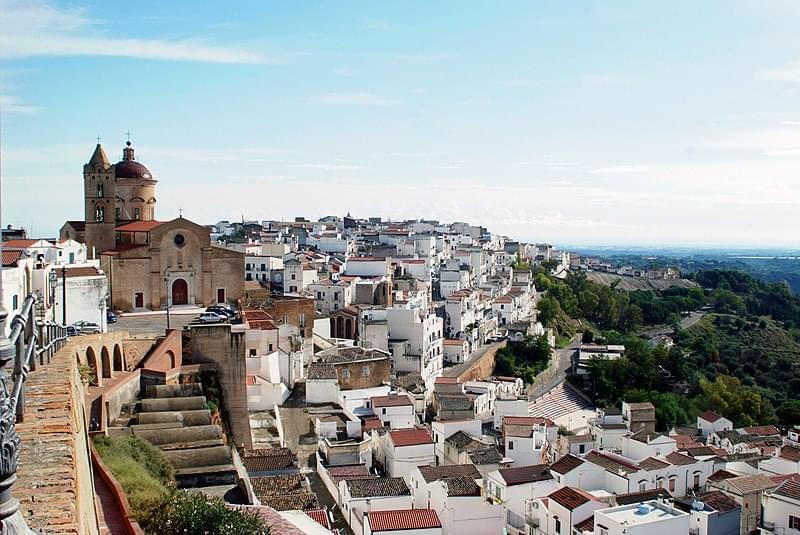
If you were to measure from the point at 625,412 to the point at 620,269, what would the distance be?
74912 mm

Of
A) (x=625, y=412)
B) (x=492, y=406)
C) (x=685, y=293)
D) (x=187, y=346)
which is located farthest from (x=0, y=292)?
(x=685, y=293)

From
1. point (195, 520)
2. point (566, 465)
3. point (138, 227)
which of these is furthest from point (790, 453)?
point (138, 227)

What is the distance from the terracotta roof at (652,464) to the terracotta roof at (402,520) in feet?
21.8

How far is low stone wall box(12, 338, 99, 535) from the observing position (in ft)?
13.6

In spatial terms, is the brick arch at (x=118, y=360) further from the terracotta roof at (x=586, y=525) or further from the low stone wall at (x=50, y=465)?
the terracotta roof at (x=586, y=525)

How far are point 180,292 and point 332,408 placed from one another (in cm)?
677

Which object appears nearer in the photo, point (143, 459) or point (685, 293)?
point (143, 459)

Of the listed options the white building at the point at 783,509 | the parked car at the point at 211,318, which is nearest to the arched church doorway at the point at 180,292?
the parked car at the point at 211,318

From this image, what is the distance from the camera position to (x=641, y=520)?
46.5 ft

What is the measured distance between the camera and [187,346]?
17141mm

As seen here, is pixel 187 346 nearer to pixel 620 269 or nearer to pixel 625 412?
pixel 625 412

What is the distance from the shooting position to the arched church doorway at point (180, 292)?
23.6 metres

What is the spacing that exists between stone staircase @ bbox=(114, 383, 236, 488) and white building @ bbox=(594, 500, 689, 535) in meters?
6.89

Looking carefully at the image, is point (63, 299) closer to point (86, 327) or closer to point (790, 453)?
point (86, 327)
